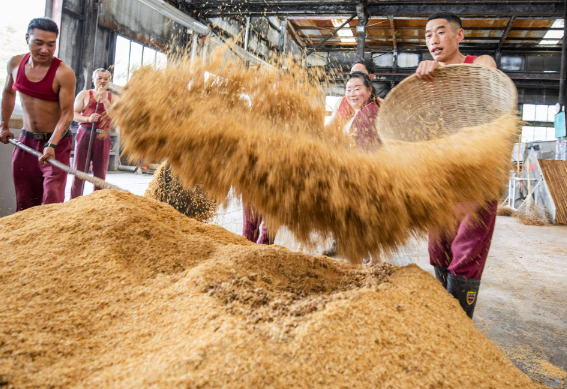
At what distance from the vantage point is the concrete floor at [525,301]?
1.38 m

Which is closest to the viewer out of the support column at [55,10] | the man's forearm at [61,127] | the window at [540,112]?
the man's forearm at [61,127]

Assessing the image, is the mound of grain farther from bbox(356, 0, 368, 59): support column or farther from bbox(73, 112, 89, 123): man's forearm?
bbox(73, 112, 89, 123): man's forearm

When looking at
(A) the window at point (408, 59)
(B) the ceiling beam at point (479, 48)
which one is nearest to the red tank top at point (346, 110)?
(B) the ceiling beam at point (479, 48)

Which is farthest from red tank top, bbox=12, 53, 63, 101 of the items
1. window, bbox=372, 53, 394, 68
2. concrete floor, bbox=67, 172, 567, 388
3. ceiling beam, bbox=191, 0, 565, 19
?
window, bbox=372, 53, 394, 68

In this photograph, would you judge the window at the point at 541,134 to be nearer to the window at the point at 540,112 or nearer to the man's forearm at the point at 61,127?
the window at the point at 540,112

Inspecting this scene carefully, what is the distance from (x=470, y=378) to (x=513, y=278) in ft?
7.11

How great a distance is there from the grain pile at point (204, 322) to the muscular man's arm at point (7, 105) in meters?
1.69

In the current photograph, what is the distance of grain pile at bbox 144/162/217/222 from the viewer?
2926 millimetres

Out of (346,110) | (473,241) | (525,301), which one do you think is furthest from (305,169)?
(525,301)

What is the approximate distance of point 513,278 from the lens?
A: 2.56m

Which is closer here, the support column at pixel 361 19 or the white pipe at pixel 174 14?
the white pipe at pixel 174 14

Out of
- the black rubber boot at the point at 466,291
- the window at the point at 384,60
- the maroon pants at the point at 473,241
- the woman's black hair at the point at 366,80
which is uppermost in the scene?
the window at the point at 384,60

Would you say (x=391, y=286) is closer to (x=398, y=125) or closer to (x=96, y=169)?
(x=398, y=125)

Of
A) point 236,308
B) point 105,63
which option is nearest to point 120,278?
point 236,308
